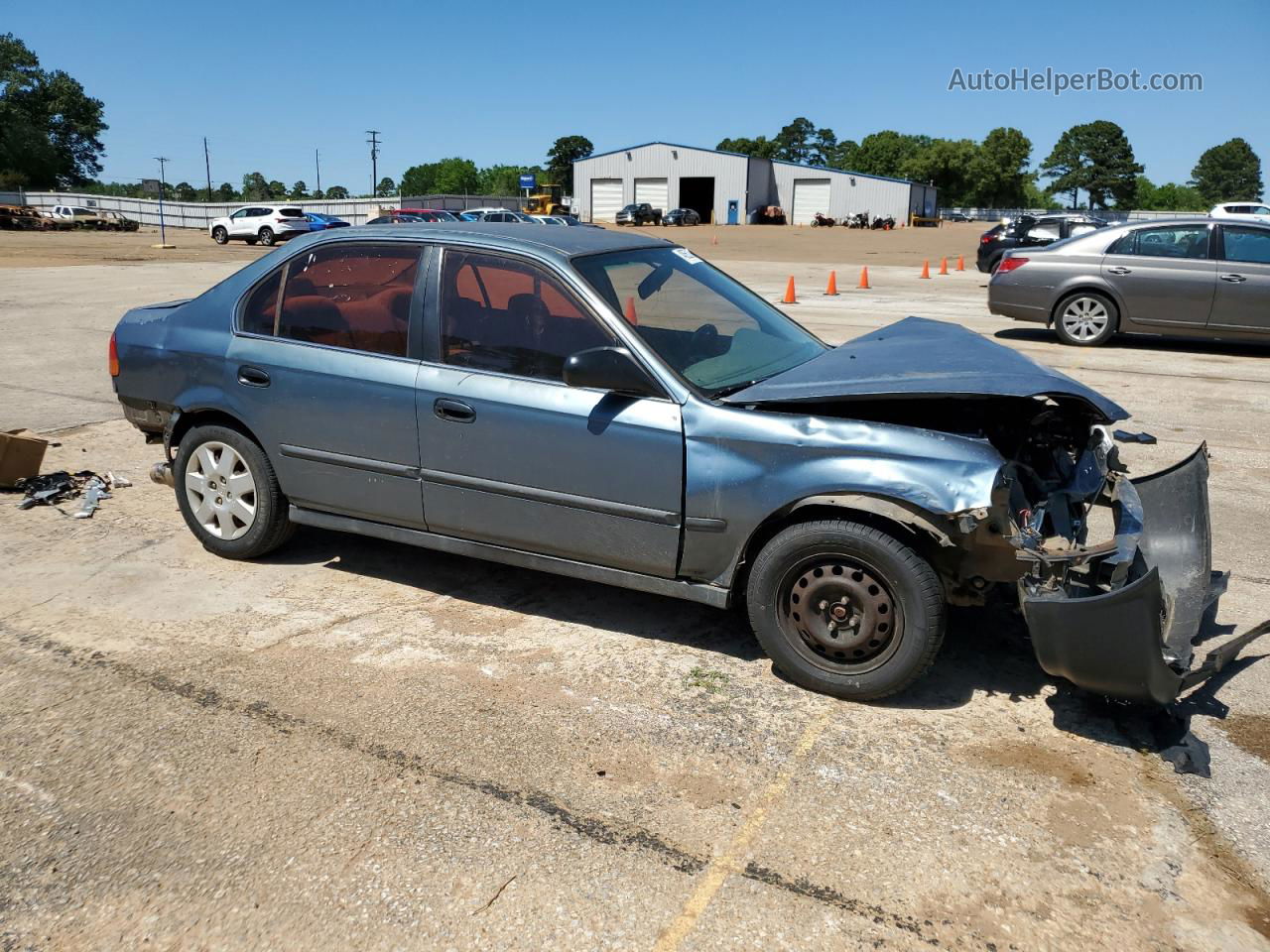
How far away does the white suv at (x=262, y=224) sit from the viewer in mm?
41750

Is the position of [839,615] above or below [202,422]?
below

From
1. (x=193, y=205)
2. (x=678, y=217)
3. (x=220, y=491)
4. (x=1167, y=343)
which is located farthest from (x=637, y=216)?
(x=220, y=491)

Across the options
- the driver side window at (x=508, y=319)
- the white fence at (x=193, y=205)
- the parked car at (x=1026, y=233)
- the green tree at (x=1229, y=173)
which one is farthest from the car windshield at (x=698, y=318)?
the green tree at (x=1229, y=173)

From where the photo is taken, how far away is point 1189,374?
10.5 metres

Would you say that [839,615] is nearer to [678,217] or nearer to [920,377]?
[920,377]

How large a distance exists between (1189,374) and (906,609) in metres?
8.57

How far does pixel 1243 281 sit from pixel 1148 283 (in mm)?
948

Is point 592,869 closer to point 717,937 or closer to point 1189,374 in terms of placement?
point 717,937

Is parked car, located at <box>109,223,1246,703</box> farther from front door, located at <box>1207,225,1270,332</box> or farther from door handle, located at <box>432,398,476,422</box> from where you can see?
front door, located at <box>1207,225,1270,332</box>

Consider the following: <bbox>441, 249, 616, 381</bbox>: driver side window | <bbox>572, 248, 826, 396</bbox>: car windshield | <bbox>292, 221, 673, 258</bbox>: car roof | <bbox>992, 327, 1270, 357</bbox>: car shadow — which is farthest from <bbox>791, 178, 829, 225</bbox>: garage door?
<bbox>441, 249, 616, 381</bbox>: driver side window

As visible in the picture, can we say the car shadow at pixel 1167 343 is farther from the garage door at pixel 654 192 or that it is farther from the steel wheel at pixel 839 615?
the garage door at pixel 654 192

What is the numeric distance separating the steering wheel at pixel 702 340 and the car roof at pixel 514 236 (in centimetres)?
54

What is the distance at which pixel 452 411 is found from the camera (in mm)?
4277

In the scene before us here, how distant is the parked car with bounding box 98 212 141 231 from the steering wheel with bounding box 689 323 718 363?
5962 centimetres
